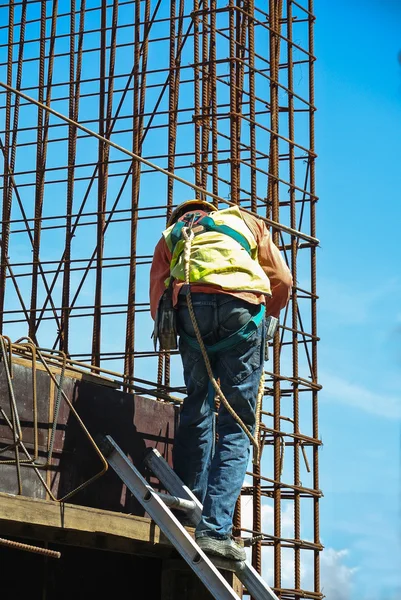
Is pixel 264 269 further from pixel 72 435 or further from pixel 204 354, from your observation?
pixel 72 435

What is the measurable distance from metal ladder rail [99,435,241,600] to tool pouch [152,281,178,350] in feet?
2.42

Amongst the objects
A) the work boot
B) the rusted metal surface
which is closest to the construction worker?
the work boot

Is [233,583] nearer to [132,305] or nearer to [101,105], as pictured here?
[132,305]

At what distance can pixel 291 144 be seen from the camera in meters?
12.5

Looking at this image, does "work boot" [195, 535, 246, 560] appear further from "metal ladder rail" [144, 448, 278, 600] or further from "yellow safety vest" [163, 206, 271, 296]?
A: "yellow safety vest" [163, 206, 271, 296]

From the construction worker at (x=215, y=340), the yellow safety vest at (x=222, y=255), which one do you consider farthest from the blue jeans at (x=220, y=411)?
the yellow safety vest at (x=222, y=255)

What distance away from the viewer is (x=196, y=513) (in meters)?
8.24

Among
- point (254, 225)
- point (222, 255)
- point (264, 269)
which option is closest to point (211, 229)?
point (222, 255)

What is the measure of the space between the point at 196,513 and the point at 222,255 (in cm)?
165

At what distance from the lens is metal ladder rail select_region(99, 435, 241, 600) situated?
7.45 metres

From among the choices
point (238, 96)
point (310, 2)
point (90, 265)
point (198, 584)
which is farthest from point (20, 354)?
point (310, 2)

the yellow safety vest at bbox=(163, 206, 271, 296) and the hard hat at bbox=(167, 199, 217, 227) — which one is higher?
the hard hat at bbox=(167, 199, 217, 227)

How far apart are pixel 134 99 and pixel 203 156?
6.61 ft

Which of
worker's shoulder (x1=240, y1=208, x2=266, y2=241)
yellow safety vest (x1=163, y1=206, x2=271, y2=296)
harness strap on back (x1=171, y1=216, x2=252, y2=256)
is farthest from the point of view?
worker's shoulder (x1=240, y1=208, x2=266, y2=241)
